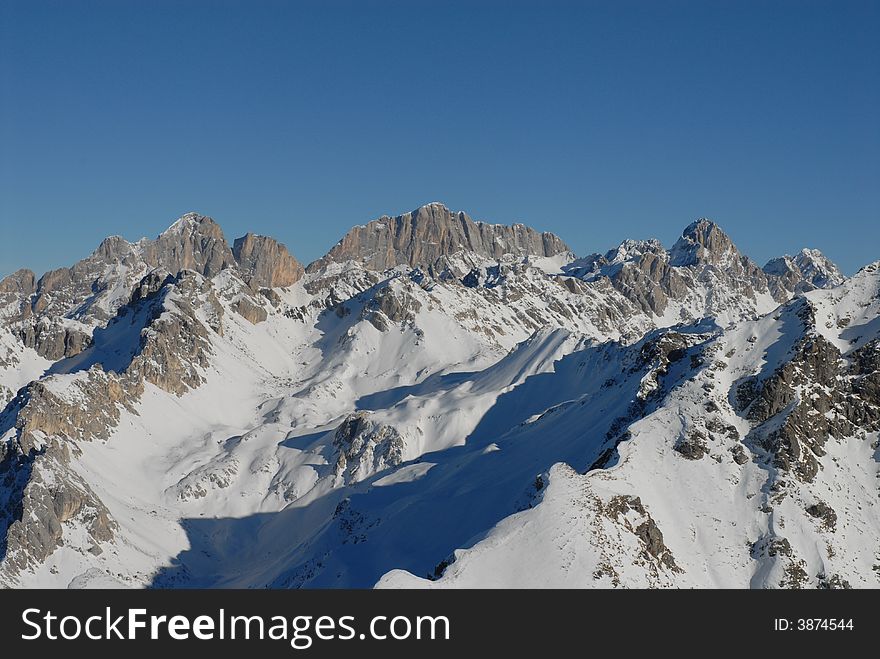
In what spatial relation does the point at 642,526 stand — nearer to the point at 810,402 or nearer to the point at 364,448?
the point at 810,402

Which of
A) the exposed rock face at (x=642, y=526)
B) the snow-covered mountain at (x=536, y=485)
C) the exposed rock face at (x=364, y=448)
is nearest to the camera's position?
the exposed rock face at (x=642, y=526)

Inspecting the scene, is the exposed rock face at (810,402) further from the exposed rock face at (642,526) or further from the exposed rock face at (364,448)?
the exposed rock face at (364,448)

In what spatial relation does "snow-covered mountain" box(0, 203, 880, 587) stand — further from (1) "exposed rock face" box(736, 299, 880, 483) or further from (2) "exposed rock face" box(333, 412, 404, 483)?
(2) "exposed rock face" box(333, 412, 404, 483)

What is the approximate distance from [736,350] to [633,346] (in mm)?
48648

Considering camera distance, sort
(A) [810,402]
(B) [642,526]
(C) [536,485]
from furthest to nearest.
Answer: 1. (A) [810,402]
2. (C) [536,485]
3. (B) [642,526]

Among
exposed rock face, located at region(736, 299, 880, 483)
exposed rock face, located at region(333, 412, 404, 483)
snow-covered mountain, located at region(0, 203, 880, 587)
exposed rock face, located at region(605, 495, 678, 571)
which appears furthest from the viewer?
exposed rock face, located at region(333, 412, 404, 483)

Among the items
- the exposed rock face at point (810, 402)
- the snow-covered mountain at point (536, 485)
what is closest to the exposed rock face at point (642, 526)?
the snow-covered mountain at point (536, 485)

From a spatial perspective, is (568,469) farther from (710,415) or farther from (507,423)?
(507,423)

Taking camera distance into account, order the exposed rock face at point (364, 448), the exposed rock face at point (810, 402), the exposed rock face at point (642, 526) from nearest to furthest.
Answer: the exposed rock face at point (642, 526) < the exposed rock face at point (810, 402) < the exposed rock face at point (364, 448)

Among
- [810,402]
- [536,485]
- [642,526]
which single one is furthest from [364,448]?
[642,526]

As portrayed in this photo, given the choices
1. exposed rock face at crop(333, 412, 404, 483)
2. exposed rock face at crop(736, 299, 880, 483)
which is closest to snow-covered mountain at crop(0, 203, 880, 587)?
exposed rock face at crop(736, 299, 880, 483)

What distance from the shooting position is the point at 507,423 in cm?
18462
